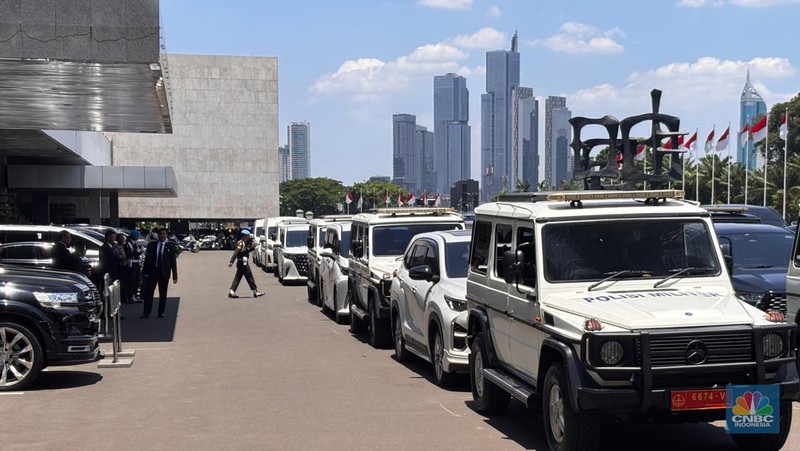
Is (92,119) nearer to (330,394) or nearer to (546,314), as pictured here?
(330,394)

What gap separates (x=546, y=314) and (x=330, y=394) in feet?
13.0

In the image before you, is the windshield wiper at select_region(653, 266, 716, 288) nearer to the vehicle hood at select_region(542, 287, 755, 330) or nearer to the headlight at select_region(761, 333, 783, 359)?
the vehicle hood at select_region(542, 287, 755, 330)

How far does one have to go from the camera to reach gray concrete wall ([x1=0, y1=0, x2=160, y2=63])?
15.8m

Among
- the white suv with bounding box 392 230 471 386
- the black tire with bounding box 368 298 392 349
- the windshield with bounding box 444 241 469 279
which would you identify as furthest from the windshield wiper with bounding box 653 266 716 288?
the black tire with bounding box 368 298 392 349

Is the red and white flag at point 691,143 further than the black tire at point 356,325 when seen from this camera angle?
Yes

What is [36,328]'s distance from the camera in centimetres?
1128

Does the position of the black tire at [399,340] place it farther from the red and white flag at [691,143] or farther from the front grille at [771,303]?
the red and white flag at [691,143]

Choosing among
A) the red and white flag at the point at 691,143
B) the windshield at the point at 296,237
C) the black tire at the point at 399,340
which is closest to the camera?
the black tire at the point at 399,340

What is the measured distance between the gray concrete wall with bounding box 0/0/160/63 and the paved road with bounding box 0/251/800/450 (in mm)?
4812

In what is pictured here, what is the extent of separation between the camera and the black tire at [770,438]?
732 centimetres

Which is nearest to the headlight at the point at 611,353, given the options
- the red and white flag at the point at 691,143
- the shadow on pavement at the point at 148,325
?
the shadow on pavement at the point at 148,325

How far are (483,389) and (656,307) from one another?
268 centimetres

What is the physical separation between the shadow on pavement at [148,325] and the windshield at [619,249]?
10.2m

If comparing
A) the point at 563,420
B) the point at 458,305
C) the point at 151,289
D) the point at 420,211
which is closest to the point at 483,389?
the point at 458,305
